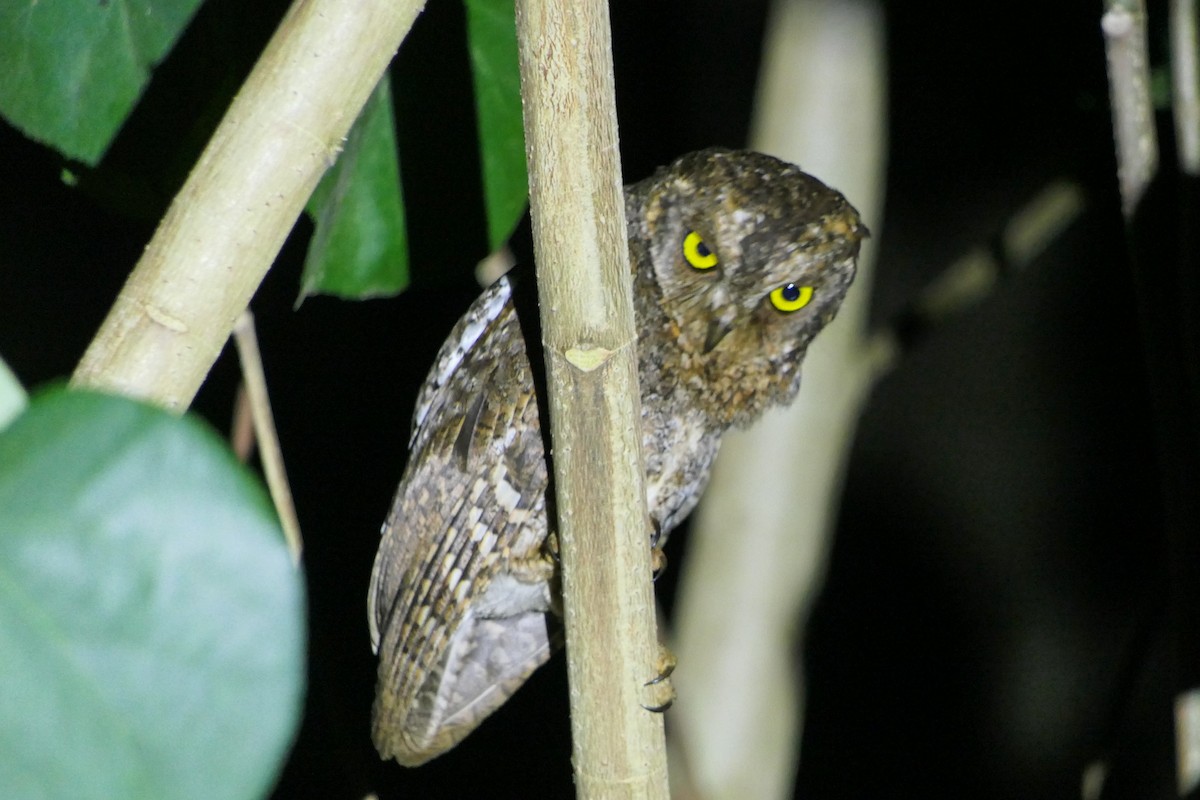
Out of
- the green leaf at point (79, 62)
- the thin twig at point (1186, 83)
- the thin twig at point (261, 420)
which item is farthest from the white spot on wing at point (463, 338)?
the thin twig at point (1186, 83)

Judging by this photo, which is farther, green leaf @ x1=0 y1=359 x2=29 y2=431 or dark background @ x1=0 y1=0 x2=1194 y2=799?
dark background @ x1=0 y1=0 x2=1194 y2=799

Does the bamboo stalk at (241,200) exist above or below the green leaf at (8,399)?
above

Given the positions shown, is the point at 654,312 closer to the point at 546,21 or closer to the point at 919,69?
the point at 546,21

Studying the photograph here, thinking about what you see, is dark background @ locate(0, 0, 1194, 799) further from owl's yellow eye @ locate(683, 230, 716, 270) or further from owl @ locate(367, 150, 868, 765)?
owl's yellow eye @ locate(683, 230, 716, 270)

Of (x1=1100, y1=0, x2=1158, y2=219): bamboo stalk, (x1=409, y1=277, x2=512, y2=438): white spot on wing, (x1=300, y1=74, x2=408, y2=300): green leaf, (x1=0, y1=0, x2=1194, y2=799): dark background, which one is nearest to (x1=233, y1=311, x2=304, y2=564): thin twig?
(x1=300, y1=74, x2=408, y2=300): green leaf

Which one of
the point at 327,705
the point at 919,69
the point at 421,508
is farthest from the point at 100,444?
the point at 919,69

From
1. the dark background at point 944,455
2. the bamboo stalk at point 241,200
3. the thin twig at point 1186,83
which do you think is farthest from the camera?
the dark background at point 944,455

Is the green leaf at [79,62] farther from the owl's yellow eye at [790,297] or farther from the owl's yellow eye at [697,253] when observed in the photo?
the owl's yellow eye at [790,297]

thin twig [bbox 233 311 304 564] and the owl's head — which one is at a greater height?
the owl's head
